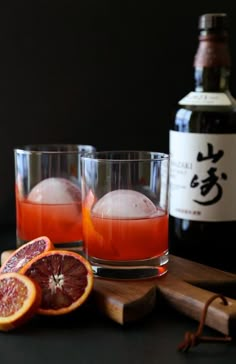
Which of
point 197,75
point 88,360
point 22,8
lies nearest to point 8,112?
point 22,8

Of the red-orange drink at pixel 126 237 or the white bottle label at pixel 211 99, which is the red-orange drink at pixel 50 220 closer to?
the red-orange drink at pixel 126 237

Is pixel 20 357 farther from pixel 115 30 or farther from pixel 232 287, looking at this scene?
pixel 115 30

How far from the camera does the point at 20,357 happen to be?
0.84 meters

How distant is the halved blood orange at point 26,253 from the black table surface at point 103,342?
0.11 m

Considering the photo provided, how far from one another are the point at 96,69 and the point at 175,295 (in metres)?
0.60

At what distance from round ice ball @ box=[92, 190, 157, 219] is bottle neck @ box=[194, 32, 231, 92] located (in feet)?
0.73

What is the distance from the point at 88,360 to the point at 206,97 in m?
0.49

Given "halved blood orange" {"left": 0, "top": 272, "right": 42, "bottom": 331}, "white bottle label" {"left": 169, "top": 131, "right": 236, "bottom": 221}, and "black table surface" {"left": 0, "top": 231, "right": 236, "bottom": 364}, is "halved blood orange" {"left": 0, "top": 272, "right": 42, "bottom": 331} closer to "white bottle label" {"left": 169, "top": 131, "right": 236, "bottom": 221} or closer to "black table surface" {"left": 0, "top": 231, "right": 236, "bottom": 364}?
"black table surface" {"left": 0, "top": 231, "right": 236, "bottom": 364}

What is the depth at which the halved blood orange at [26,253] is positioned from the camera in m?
1.04

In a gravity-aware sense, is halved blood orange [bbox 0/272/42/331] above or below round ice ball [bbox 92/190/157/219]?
below

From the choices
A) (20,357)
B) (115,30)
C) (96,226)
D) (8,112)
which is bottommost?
(20,357)

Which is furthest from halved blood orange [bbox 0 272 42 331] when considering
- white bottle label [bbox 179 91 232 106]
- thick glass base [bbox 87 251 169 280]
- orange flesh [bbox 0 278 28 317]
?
white bottle label [bbox 179 91 232 106]

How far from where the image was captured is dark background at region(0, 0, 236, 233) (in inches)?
55.2

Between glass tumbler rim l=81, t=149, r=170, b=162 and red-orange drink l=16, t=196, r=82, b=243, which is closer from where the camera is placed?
glass tumbler rim l=81, t=149, r=170, b=162
